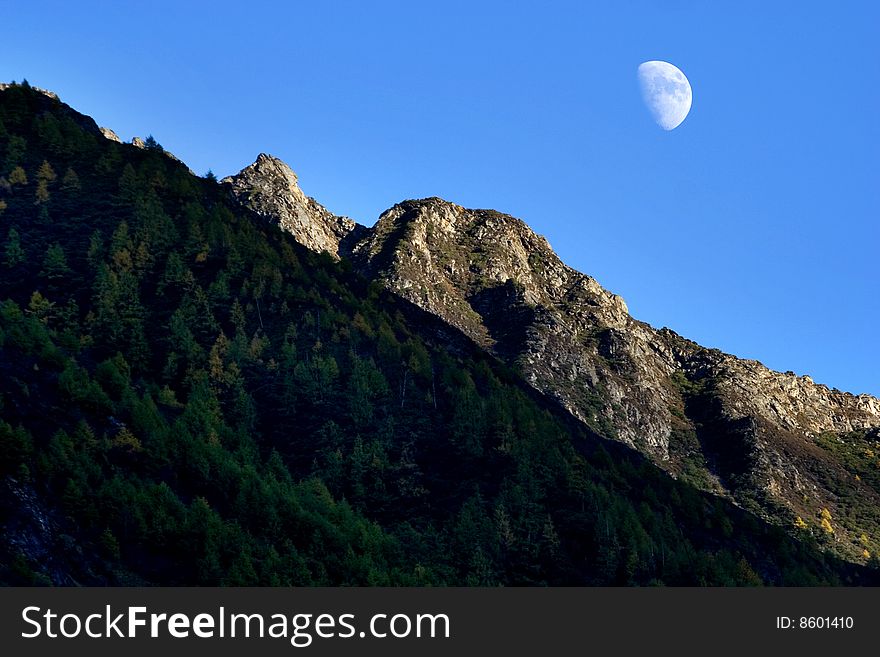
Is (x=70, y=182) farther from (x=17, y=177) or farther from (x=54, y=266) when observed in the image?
(x=54, y=266)

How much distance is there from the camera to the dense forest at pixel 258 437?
81562 millimetres

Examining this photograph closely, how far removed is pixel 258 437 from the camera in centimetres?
11544

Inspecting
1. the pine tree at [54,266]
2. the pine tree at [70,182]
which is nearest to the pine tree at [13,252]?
the pine tree at [54,266]

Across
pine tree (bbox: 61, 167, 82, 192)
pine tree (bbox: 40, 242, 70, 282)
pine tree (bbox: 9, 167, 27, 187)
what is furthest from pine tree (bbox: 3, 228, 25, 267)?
pine tree (bbox: 61, 167, 82, 192)

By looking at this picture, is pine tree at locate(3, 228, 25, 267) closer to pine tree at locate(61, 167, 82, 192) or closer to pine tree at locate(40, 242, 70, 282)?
pine tree at locate(40, 242, 70, 282)

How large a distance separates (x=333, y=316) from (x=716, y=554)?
72.7 meters

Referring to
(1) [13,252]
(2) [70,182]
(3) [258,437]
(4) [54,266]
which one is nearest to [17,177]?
(2) [70,182]

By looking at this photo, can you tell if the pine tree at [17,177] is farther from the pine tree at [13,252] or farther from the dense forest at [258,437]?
the pine tree at [13,252]

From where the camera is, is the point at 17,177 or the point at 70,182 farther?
the point at 70,182

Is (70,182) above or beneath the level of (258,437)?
above

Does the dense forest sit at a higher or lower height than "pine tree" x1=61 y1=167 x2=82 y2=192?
lower

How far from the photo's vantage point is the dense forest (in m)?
81.6
